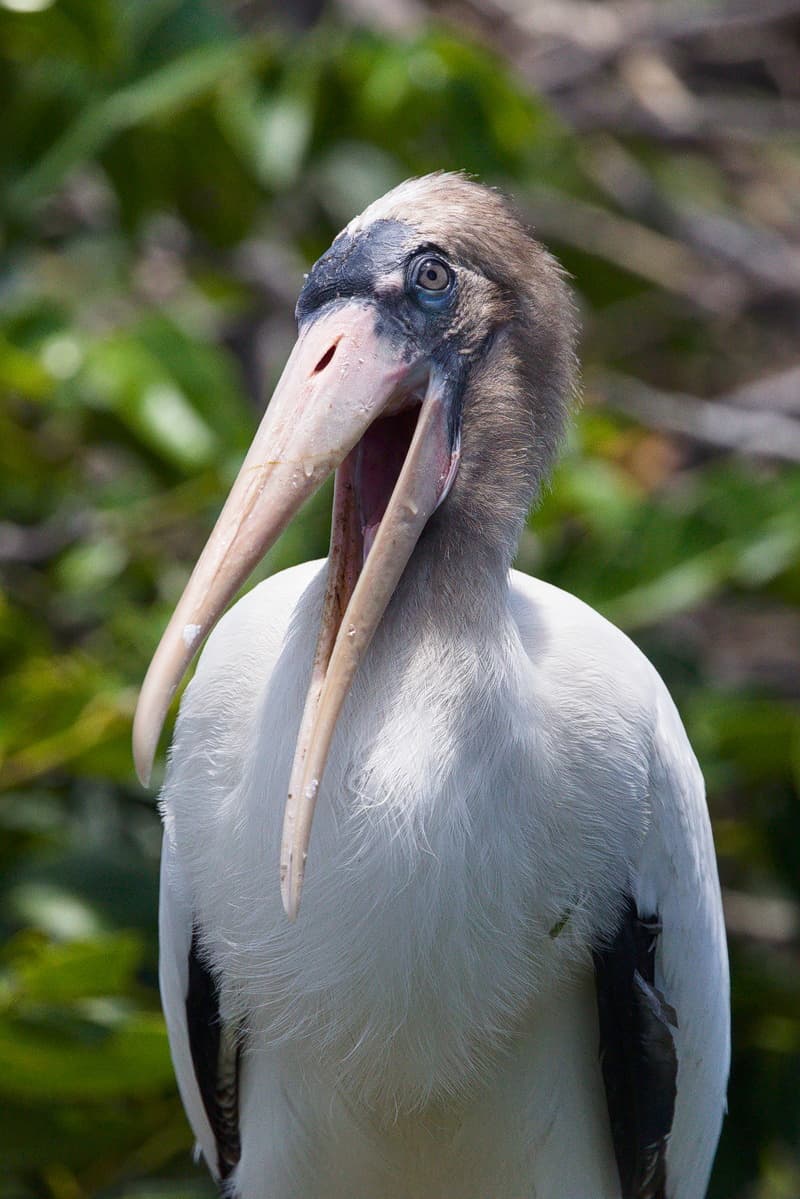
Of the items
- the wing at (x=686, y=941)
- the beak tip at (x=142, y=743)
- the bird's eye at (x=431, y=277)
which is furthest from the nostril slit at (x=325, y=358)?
the wing at (x=686, y=941)

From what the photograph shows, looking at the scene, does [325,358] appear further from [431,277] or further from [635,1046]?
[635,1046]

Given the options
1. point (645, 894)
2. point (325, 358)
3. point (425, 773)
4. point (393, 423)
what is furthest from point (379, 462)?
point (645, 894)

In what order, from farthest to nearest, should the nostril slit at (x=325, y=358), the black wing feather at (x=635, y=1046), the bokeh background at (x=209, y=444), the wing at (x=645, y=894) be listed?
the bokeh background at (x=209, y=444), the black wing feather at (x=635, y=1046), the wing at (x=645, y=894), the nostril slit at (x=325, y=358)

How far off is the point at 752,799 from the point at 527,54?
7.55 ft

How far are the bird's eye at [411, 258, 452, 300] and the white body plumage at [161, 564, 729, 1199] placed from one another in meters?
0.29

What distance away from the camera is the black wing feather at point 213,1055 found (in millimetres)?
1966

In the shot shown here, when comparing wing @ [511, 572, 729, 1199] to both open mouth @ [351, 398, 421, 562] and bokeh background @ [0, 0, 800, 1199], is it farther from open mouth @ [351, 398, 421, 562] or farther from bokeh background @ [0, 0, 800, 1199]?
bokeh background @ [0, 0, 800, 1199]

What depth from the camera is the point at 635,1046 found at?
192cm

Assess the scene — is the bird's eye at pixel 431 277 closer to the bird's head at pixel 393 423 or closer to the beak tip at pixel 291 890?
the bird's head at pixel 393 423

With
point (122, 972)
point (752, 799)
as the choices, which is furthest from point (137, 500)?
point (752, 799)

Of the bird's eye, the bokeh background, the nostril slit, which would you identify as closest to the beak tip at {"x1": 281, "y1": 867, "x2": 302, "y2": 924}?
the nostril slit

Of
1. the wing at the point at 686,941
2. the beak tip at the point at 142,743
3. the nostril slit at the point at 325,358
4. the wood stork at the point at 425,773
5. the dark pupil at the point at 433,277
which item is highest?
the nostril slit at the point at 325,358

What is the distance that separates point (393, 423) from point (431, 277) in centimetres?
16

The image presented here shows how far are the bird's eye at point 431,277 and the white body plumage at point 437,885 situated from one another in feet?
0.94
